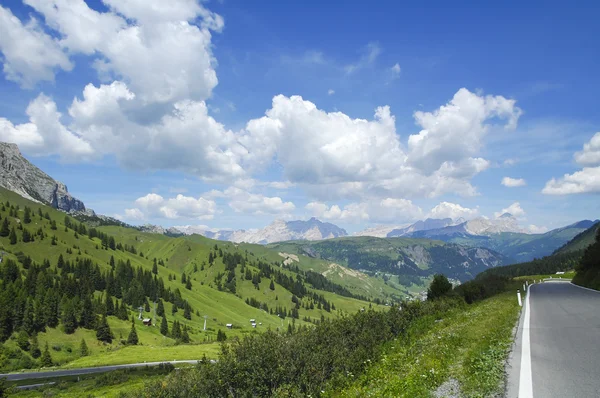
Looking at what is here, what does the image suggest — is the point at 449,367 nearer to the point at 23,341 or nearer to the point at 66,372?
the point at 66,372

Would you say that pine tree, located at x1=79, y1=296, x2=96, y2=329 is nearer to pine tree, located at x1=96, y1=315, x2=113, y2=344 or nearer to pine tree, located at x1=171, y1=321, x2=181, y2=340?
pine tree, located at x1=96, y1=315, x2=113, y2=344

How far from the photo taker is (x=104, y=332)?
5871 inches

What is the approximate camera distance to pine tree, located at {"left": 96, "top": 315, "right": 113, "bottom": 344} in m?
148

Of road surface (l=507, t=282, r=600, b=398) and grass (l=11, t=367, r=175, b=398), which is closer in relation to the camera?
road surface (l=507, t=282, r=600, b=398)

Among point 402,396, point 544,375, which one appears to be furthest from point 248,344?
point 544,375

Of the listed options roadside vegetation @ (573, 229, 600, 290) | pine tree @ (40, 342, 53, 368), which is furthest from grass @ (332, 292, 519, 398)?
pine tree @ (40, 342, 53, 368)

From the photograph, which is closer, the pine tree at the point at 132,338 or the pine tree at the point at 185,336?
the pine tree at the point at 132,338

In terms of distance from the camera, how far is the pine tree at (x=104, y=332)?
148500 mm

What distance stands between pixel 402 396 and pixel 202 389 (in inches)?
489

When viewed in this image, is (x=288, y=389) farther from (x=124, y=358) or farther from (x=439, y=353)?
(x=124, y=358)

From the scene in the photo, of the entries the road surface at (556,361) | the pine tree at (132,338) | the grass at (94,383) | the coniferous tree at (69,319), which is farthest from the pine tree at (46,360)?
the road surface at (556,361)

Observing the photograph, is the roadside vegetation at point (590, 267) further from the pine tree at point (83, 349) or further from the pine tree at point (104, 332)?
the pine tree at point (104, 332)

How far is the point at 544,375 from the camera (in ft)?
38.5

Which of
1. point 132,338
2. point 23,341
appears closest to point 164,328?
point 132,338
